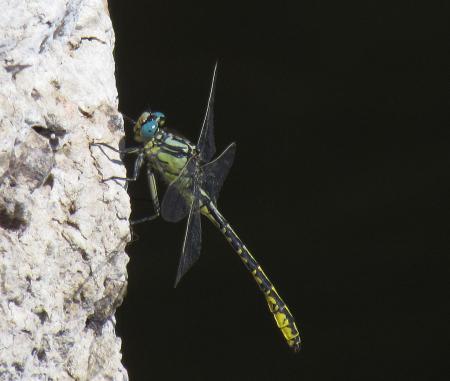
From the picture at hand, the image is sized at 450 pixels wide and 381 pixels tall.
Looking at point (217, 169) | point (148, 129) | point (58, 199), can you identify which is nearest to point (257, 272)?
point (217, 169)

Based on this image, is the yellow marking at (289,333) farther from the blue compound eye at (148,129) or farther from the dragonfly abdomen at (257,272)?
the blue compound eye at (148,129)

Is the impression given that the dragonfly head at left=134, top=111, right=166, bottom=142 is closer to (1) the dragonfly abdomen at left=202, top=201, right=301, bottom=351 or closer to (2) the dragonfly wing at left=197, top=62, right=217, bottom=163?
(2) the dragonfly wing at left=197, top=62, right=217, bottom=163

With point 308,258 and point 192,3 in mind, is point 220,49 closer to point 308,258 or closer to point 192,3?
point 192,3

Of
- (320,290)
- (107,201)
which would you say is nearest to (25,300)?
(107,201)

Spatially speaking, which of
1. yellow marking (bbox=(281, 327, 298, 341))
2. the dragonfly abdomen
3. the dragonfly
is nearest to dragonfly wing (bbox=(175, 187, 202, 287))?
the dragonfly

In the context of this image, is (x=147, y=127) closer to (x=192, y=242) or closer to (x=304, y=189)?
(x=192, y=242)

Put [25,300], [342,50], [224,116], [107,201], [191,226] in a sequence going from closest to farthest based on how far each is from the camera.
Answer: [25,300] → [107,201] → [191,226] → [342,50] → [224,116]
